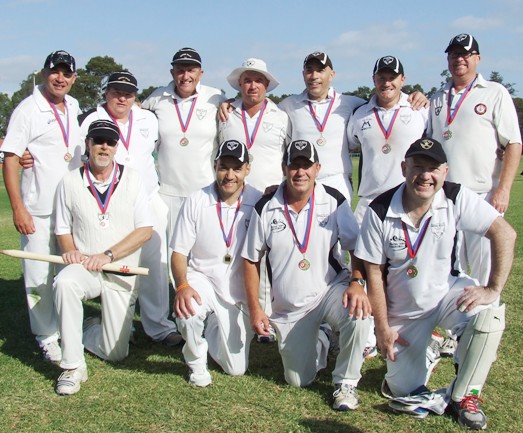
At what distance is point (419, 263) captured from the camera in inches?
189

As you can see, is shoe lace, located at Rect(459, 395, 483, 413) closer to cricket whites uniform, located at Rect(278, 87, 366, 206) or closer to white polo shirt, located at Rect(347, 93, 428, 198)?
white polo shirt, located at Rect(347, 93, 428, 198)

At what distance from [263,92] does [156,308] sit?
102 inches

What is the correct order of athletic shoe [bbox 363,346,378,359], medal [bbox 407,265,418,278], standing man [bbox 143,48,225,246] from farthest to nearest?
standing man [bbox 143,48,225,246] < athletic shoe [bbox 363,346,378,359] < medal [bbox 407,265,418,278]

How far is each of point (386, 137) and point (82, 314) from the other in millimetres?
3370

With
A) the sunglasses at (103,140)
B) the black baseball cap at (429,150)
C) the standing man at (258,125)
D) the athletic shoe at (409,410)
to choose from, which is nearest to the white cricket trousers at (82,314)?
the sunglasses at (103,140)

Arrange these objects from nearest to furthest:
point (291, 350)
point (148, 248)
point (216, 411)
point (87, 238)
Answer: point (216, 411) → point (291, 350) → point (87, 238) → point (148, 248)

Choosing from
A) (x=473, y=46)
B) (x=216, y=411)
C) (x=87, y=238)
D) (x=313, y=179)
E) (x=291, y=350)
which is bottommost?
(x=216, y=411)

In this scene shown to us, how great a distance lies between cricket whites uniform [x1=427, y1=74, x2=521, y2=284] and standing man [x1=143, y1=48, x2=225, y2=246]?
8.23 feet

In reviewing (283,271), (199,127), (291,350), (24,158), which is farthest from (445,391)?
(24,158)

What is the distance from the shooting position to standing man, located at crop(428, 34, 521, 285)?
6.04 metres

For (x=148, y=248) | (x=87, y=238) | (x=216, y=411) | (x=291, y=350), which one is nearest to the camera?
(x=216, y=411)

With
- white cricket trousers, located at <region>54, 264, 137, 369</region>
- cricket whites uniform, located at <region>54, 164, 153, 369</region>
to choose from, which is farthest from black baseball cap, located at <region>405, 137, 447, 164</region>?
white cricket trousers, located at <region>54, 264, 137, 369</region>

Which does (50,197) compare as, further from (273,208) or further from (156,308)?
(273,208)

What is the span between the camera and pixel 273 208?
532cm
